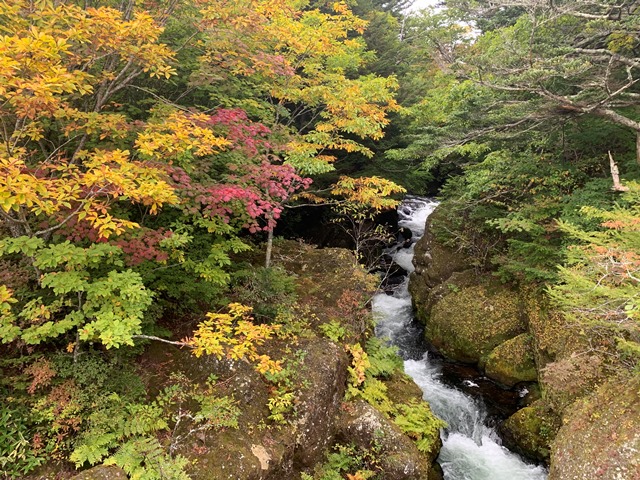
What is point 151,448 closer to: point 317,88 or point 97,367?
point 97,367

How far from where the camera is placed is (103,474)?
173 inches

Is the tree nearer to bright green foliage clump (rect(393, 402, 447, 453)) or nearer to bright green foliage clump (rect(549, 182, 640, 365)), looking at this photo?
bright green foliage clump (rect(549, 182, 640, 365))

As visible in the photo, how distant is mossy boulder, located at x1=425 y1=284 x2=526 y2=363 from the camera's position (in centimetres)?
1041

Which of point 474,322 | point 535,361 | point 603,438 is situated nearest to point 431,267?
point 474,322

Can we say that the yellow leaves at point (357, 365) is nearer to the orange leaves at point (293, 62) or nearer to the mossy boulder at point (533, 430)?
the mossy boulder at point (533, 430)

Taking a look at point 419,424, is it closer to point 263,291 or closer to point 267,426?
point 267,426

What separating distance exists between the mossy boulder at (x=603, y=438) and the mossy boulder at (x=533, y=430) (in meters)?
1.28

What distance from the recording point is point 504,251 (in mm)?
11836

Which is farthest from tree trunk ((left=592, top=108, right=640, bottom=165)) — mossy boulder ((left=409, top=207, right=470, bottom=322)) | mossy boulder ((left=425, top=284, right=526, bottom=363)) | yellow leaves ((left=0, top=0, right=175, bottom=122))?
yellow leaves ((left=0, top=0, right=175, bottom=122))

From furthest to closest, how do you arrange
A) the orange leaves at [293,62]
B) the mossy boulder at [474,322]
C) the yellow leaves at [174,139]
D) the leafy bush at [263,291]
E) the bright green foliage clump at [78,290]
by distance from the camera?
the mossy boulder at [474,322]
the leafy bush at [263,291]
the orange leaves at [293,62]
the yellow leaves at [174,139]
the bright green foliage clump at [78,290]

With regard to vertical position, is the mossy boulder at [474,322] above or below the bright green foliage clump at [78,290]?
below

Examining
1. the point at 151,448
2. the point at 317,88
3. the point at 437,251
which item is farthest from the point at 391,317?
the point at 151,448

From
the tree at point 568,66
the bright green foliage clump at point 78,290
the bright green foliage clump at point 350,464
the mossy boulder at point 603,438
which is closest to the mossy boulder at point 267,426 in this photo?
the bright green foliage clump at point 350,464

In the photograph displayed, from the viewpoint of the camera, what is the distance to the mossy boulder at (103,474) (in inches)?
170
